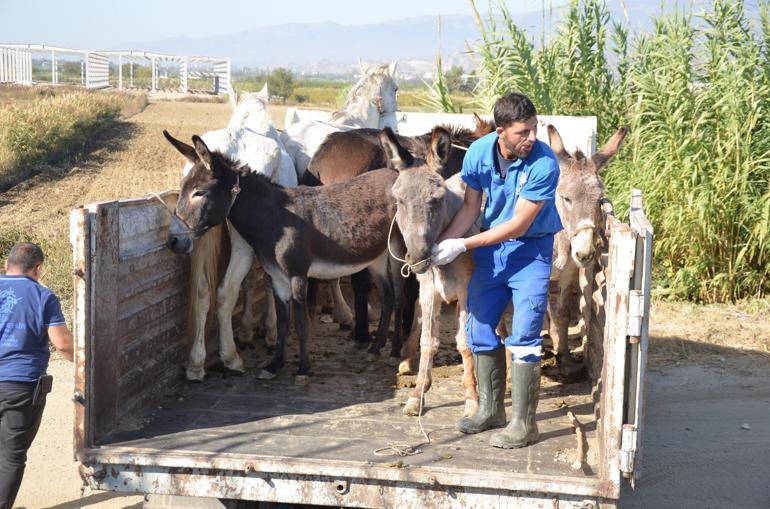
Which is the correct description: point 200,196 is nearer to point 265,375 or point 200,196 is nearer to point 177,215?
point 177,215

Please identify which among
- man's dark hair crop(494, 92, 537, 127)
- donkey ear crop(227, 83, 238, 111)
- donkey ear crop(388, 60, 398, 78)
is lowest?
man's dark hair crop(494, 92, 537, 127)

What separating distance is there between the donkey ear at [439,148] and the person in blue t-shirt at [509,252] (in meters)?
0.24

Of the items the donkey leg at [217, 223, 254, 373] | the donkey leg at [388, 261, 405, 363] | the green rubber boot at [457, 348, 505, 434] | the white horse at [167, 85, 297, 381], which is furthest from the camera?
the donkey leg at [388, 261, 405, 363]

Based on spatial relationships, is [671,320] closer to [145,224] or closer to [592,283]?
[592,283]

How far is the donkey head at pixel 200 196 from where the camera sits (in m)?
5.17

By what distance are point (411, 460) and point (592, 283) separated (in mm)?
2229

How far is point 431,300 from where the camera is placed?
17.1ft

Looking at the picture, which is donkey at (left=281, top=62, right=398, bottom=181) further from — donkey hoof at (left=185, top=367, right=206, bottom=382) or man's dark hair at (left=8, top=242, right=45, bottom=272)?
man's dark hair at (left=8, top=242, right=45, bottom=272)

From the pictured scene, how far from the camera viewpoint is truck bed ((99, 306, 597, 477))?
4.19 meters

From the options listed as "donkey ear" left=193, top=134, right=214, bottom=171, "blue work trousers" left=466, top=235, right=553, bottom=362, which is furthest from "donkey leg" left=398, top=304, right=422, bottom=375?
"donkey ear" left=193, top=134, right=214, bottom=171

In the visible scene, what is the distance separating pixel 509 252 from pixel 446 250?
1.17ft

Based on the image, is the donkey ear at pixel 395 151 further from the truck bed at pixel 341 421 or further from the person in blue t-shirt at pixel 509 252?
the truck bed at pixel 341 421

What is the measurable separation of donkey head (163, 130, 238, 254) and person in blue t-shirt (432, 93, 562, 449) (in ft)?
4.67

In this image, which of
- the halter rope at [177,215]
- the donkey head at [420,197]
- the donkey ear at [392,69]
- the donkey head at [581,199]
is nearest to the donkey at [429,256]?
the donkey head at [420,197]
